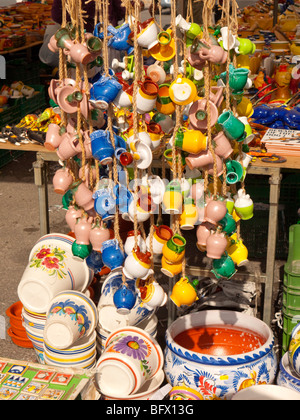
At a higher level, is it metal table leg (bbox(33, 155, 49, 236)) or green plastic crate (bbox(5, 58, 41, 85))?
metal table leg (bbox(33, 155, 49, 236))

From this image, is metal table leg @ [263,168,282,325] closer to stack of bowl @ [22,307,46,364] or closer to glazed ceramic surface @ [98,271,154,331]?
glazed ceramic surface @ [98,271,154,331]

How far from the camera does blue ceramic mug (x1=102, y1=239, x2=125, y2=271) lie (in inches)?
73.3

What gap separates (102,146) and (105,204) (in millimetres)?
171

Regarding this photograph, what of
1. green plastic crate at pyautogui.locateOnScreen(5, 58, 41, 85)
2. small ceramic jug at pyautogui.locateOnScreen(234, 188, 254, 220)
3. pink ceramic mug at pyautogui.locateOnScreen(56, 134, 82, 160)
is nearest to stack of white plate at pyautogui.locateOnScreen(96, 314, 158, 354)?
small ceramic jug at pyautogui.locateOnScreen(234, 188, 254, 220)

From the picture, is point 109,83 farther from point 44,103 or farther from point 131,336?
point 44,103

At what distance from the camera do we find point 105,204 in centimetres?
183

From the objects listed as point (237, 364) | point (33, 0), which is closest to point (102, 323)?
point (237, 364)

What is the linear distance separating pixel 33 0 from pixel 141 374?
6.97m

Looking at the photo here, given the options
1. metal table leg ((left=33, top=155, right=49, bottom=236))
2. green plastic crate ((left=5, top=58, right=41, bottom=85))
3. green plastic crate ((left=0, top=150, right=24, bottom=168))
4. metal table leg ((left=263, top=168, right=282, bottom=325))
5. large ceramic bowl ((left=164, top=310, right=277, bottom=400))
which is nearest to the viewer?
large ceramic bowl ((left=164, top=310, right=277, bottom=400))

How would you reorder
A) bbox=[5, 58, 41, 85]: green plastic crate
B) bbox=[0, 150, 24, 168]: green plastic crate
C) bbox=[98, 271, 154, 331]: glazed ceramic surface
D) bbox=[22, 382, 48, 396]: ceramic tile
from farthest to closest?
bbox=[5, 58, 41, 85]: green plastic crate
bbox=[0, 150, 24, 168]: green plastic crate
bbox=[98, 271, 154, 331]: glazed ceramic surface
bbox=[22, 382, 48, 396]: ceramic tile

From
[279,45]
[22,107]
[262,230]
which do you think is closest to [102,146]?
[262,230]

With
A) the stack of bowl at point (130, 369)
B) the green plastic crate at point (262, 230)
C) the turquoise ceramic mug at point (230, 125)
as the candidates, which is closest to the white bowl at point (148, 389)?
the stack of bowl at point (130, 369)

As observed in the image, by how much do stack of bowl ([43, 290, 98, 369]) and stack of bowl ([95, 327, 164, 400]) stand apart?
6.4 inches

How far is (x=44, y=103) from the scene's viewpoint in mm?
5480
